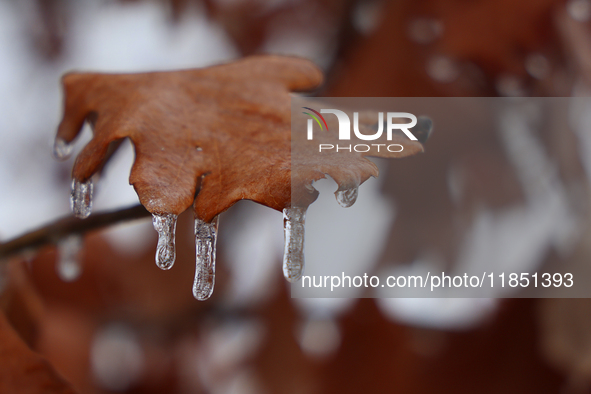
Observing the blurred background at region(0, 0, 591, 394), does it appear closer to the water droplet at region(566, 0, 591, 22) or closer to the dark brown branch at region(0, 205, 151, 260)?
the water droplet at region(566, 0, 591, 22)

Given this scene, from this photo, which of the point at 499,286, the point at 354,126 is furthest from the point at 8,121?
the point at 499,286

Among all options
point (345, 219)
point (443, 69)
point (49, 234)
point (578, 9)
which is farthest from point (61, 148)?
point (578, 9)

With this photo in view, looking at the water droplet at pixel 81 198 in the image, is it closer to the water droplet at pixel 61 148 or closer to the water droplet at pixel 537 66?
the water droplet at pixel 61 148

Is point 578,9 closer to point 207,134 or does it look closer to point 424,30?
point 424,30

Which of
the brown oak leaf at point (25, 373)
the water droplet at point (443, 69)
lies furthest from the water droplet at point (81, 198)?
the water droplet at point (443, 69)

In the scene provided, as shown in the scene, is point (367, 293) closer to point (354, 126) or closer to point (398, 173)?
point (398, 173)

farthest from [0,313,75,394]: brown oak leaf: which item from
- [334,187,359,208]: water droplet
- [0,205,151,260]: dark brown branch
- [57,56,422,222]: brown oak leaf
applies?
[334,187,359,208]: water droplet
